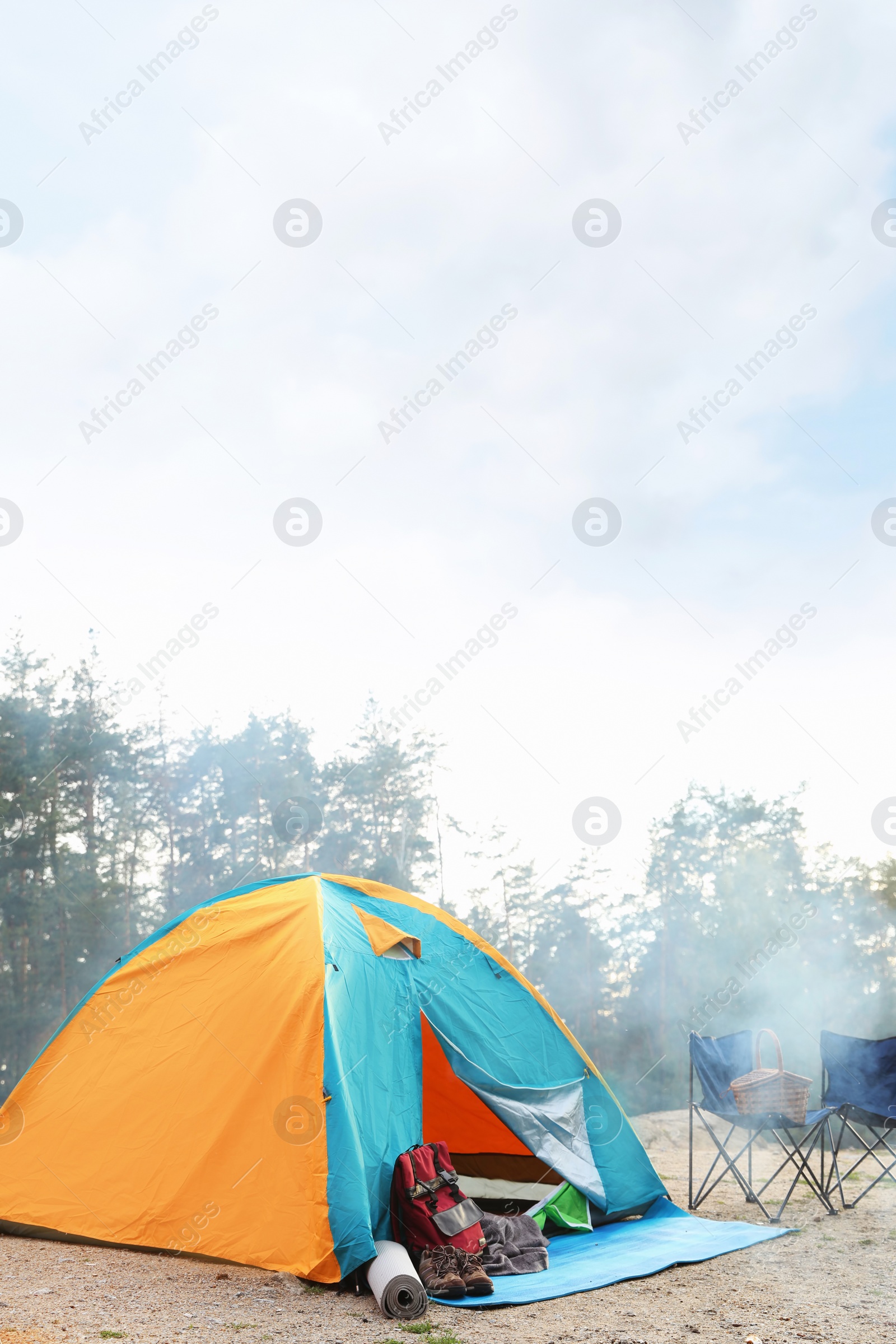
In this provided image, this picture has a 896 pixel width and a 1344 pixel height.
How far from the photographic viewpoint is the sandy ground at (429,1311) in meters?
2.60

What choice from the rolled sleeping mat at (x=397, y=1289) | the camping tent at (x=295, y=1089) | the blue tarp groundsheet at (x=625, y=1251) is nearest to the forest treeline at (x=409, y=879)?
the camping tent at (x=295, y=1089)

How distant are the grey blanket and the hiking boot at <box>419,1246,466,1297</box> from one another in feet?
1.08

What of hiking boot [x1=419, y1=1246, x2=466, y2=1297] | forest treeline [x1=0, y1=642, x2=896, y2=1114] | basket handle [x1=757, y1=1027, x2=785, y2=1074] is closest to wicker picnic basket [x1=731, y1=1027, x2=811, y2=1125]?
basket handle [x1=757, y1=1027, x2=785, y2=1074]

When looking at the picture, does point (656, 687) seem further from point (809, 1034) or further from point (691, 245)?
point (691, 245)

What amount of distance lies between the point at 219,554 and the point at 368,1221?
345 inches

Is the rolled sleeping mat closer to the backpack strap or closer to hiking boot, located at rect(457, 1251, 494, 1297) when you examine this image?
hiking boot, located at rect(457, 1251, 494, 1297)

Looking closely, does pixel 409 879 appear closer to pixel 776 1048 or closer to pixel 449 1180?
pixel 776 1048

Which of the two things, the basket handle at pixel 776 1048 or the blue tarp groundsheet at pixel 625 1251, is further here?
the basket handle at pixel 776 1048

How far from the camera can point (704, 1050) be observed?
5051 mm

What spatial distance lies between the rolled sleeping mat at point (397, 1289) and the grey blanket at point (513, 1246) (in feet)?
2.12

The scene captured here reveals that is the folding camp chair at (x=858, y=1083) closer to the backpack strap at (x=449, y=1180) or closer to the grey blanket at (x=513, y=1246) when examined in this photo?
the grey blanket at (x=513, y=1246)

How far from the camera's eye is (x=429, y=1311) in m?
2.93

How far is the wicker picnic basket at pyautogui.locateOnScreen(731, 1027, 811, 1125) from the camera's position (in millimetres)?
4547

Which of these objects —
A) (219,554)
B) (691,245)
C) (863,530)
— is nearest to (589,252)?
(691,245)
